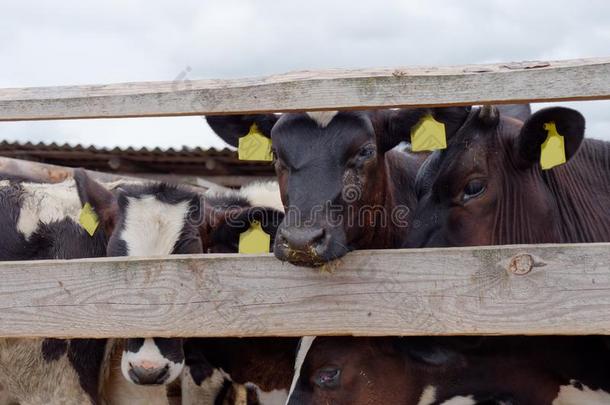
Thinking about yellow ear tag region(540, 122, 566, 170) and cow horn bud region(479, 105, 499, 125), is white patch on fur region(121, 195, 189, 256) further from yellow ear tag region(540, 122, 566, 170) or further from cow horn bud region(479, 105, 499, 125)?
yellow ear tag region(540, 122, 566, 170)

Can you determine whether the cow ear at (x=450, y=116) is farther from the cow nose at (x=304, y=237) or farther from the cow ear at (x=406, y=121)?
the cow nose at (x=304, y=237)

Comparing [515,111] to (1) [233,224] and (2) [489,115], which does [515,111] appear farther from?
(1) [233,224]

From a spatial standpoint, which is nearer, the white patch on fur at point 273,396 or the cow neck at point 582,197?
the cow neck at point 582,197

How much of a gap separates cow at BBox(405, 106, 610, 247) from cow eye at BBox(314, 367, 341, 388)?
79 centimetres

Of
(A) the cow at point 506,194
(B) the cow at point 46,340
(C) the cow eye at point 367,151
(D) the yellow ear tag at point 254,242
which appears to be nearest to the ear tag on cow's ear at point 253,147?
(C) the cow eye at point 367,151

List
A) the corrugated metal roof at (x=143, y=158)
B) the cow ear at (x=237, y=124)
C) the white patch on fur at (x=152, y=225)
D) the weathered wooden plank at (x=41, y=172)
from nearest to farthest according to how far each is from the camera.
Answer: the cow ear at (x=237, y=124), the white patch on fur at (x=152, y=225), the weathered wooden plank at (x=41, y=172), the corrugated metal roof at (x=143, y=158)

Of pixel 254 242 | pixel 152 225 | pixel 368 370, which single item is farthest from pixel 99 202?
pixel 368 370

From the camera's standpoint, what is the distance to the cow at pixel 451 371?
11.6 ft

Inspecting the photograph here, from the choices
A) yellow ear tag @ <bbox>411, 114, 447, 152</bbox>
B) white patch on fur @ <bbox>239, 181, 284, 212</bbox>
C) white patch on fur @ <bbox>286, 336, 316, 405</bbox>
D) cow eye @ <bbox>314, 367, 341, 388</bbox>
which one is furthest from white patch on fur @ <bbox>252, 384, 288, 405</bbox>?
yellow ear tag @ <bbox>411, 114, 447, 152</bbox>

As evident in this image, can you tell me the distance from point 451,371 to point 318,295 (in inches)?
47.9

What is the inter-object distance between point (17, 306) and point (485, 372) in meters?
2.04

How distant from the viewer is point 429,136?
3.49 metres

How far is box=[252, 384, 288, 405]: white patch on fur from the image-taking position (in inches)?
202

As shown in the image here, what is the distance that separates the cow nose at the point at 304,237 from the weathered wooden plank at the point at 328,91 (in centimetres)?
52
